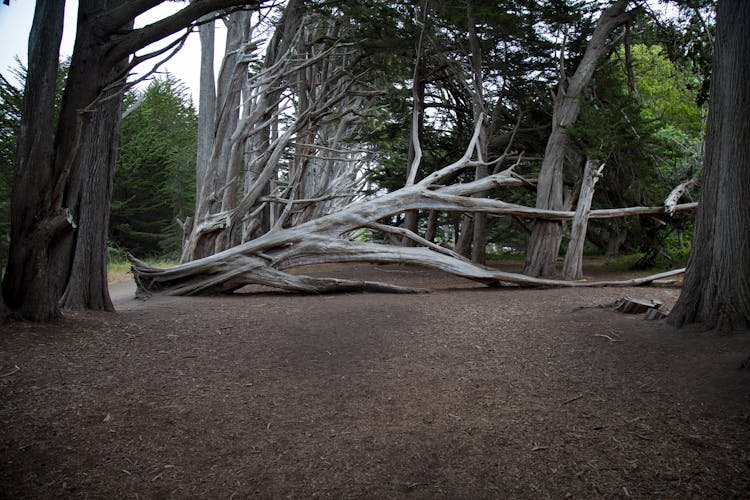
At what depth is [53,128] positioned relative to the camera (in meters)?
5.23

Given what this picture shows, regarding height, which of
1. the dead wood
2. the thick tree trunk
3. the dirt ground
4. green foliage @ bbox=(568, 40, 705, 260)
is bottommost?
the dirt ground

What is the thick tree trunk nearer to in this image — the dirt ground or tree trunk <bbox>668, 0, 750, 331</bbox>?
the dirt ground

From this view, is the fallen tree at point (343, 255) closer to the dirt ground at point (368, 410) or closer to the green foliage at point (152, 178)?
the dirt ground at point (368, 410)

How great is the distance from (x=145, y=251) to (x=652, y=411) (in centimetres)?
2161

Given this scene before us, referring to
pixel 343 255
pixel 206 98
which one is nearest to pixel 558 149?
pixel 343 255


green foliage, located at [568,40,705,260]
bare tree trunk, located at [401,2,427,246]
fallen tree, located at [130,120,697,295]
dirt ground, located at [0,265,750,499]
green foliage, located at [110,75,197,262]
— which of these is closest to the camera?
dirt ground, located at [0,265,750,499]

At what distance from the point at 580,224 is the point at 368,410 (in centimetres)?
850

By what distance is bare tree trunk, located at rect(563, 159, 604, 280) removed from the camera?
36.0 ft

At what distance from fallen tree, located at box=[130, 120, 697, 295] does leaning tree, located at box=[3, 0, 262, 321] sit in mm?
3296

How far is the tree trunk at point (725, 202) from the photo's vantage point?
205 inches

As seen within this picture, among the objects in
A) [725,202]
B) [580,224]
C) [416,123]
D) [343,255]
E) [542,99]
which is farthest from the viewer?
[542,99]

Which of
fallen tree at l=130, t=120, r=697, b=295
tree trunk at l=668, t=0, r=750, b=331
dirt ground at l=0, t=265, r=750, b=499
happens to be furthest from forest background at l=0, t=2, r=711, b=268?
dirt ground at l=0, t=265, r=750, b=499

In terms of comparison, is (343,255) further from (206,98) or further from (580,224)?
(206,98)

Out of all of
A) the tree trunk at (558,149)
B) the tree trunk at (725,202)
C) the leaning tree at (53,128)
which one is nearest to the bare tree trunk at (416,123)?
the tree trunk at (558,149)
